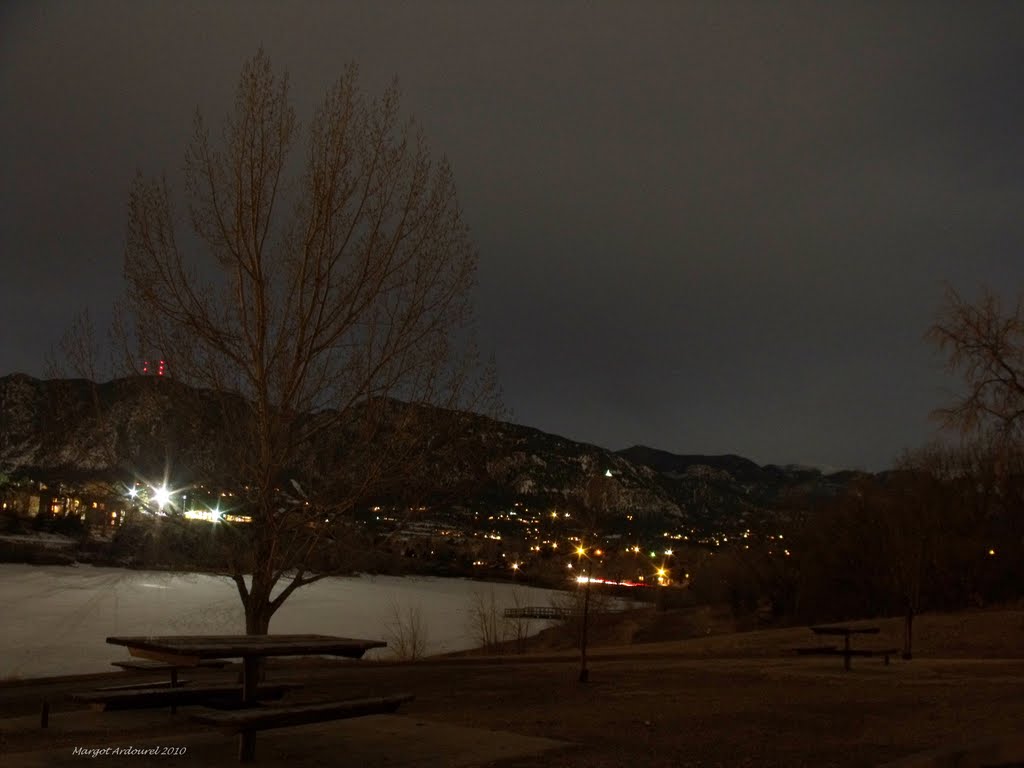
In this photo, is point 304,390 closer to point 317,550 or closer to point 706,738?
point 317,550

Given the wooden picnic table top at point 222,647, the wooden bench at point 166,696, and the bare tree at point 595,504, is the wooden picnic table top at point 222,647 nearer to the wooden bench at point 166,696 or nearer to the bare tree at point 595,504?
the wooden bench at point 166,696

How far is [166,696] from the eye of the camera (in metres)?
9.72

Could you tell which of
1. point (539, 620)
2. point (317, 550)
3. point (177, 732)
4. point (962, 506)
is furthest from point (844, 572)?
point (177, 732)

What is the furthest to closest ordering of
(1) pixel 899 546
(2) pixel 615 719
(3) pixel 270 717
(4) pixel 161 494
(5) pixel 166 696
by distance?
(1) pixel 899 546, (4) pixel 161 494, (2) pixel 615 719, (5) pixel 166 696, (3) pixel 270 717

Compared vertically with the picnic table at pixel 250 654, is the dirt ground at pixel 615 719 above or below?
below

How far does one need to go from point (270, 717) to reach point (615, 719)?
→ 4.18m

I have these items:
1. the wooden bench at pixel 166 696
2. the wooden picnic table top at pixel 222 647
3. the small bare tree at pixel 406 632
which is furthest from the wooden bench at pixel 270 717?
the small bare tree at pixel 406 632

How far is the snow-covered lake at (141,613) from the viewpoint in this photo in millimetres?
31234

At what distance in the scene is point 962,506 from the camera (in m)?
38.0

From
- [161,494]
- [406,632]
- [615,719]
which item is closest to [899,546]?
[406,632]

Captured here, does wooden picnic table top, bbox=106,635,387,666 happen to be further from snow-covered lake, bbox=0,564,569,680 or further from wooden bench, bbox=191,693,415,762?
snow-covered lake, bbox=0,564,569,680

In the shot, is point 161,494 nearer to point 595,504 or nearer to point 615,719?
point 615,719

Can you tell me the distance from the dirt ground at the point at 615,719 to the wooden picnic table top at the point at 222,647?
26.9 inches

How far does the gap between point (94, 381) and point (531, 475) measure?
718cm
